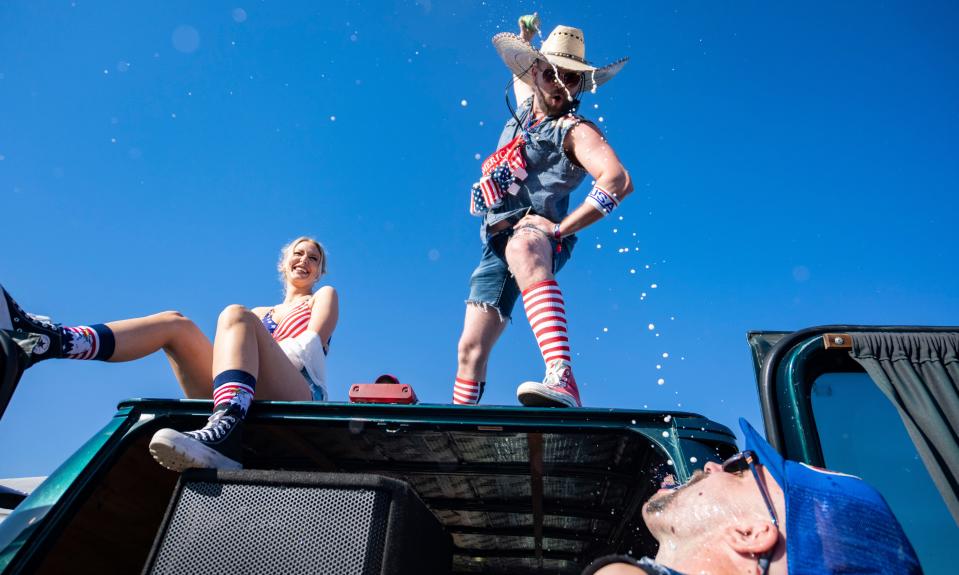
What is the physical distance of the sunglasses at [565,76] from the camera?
10.6 feet

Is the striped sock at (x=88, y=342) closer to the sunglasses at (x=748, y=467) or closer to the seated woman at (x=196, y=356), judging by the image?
the seated woman at (x=196, y=356)

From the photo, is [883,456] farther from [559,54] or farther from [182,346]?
[182,346]

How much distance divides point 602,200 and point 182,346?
188cm

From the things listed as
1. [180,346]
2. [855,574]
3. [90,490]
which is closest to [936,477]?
[855,574]

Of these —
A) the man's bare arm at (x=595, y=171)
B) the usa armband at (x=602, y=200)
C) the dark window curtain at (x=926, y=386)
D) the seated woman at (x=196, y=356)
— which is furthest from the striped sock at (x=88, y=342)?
the dark window curtain at (x=926, y=386)

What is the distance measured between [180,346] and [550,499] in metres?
1.74

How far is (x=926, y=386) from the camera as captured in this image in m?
1.75

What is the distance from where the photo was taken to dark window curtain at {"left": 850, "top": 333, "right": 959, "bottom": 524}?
1677 millimetres

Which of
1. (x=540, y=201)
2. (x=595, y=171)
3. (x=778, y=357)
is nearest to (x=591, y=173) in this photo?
(x=595, y=171)

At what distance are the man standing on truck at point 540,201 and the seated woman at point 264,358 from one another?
79 cm

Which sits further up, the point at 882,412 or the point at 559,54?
the point at 559,54

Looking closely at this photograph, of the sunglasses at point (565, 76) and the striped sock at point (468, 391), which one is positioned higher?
the sunglasses at point (565, 76)

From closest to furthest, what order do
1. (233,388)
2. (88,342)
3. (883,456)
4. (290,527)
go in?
1. (290,527)
2. (883,456)
3. (233,388)
4. (88,342)

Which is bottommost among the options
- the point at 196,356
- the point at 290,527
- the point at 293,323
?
the point at 290,527
